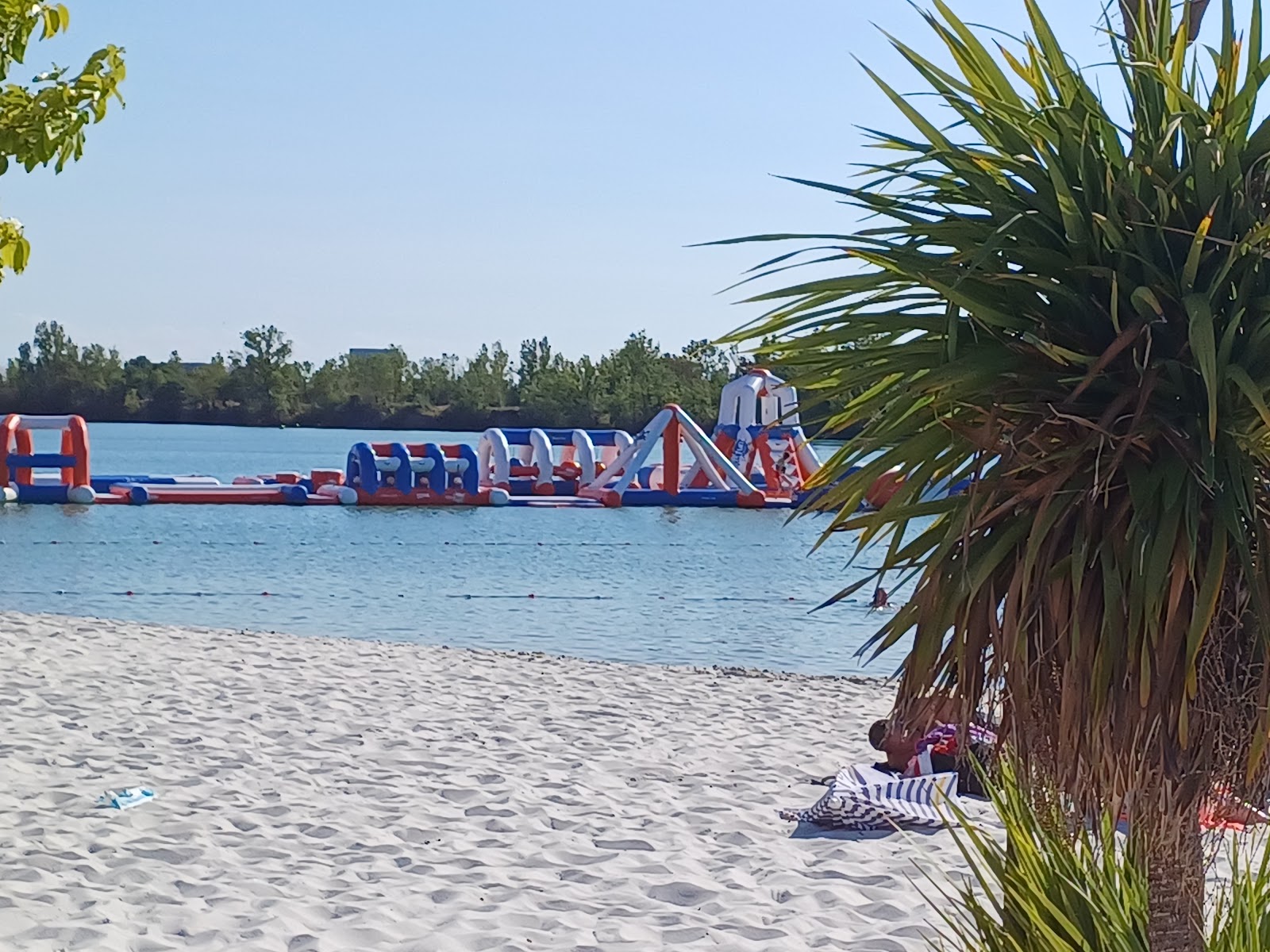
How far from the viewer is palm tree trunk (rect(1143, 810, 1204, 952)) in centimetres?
229

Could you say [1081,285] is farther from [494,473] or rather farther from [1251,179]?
[494,473]

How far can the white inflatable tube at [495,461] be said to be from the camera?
36844 mm

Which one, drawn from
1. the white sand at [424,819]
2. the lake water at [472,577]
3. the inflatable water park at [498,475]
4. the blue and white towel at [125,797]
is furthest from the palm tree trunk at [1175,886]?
the inflatable water park at [498,475]

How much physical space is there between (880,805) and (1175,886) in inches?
136

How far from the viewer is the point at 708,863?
16.9 ft

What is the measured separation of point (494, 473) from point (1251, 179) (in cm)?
3518

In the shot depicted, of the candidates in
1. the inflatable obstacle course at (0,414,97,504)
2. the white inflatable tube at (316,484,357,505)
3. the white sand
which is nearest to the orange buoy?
the white sand

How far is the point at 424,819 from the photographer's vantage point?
19.0 ft

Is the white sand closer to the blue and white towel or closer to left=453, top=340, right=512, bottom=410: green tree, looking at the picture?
the blue and white towel

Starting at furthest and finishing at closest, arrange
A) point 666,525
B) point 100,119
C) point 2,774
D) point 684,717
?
point 666,525
point 684,717
point 2,774
point 100,119

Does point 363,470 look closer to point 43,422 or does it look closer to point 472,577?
point 43,422

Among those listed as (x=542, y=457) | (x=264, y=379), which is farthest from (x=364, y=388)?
(x=542, y=457)

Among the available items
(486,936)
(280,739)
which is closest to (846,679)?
(280,739)

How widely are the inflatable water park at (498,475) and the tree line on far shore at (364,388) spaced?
56.6 metres
